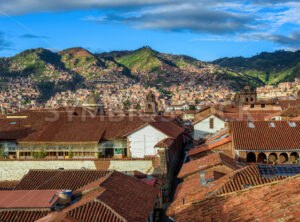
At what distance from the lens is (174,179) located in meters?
25.8

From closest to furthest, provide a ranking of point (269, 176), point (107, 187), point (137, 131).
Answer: point (269, 176) → point (107, 187) → point (137, 131)

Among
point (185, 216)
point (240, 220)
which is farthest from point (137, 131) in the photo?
point (240, 220)

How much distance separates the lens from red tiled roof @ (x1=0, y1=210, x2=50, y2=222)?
12.8 m

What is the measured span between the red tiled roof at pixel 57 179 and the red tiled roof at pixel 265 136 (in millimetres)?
10840

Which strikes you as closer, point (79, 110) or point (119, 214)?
point (119, 214)

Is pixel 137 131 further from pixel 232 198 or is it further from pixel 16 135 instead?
pixel 232 198

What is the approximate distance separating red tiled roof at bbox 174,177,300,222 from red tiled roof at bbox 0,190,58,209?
19.7 feet

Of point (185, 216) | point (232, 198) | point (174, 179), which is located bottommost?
point (174, 179)

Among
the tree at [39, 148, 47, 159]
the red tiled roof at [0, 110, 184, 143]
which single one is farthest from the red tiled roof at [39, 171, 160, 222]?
the tree at [39, 148, 47, 159]

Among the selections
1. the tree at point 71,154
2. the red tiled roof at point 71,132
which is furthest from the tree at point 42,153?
the tree at point 71,154

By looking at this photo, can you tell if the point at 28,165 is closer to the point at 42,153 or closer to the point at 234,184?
the point at 42,153

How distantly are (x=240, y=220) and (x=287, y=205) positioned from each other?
44.8 inches

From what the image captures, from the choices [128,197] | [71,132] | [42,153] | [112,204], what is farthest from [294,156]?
[42,153]

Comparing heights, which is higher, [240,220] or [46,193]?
[240,220]
